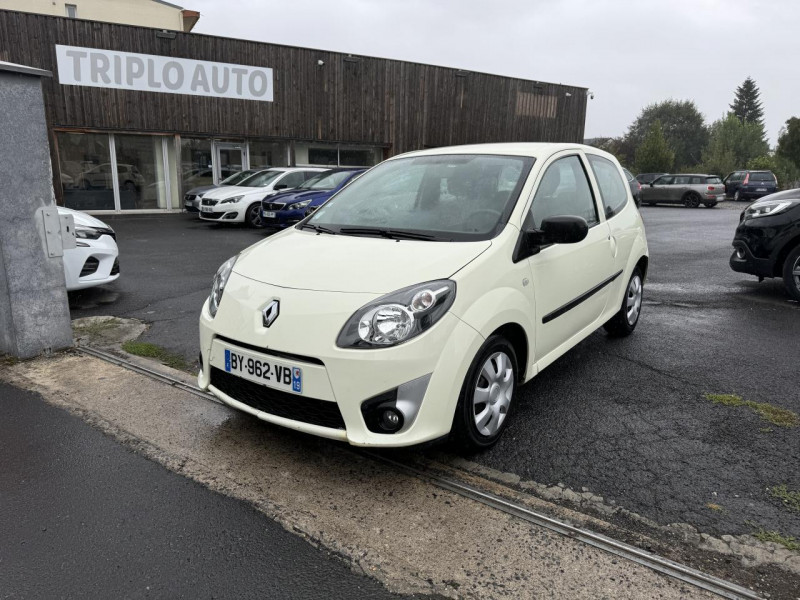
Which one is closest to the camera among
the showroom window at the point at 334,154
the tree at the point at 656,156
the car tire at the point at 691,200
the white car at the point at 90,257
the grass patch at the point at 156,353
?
the grass patch at the point at 156,353

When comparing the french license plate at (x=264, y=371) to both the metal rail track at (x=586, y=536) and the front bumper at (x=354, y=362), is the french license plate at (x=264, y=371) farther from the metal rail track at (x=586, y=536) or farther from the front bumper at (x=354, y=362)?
the metal rail track at (x=586, y=536)

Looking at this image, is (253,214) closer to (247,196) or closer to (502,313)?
(247,196)

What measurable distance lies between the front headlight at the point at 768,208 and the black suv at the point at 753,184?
25.1 metres

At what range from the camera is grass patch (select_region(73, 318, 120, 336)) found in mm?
5445

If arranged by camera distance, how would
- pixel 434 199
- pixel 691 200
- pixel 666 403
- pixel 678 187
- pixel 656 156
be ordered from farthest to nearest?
pixel 656 156 → pixel 678 187 → pixel 691 200 → pixel 666 403 → pixel 434 199

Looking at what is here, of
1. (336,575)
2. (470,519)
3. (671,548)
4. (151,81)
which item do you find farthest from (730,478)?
(151,81)

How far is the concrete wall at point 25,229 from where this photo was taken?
14.1ft

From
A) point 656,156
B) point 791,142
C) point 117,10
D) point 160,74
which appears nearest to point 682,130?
point 791,142

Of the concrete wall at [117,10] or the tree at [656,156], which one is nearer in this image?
the concrete wall at [117,10]

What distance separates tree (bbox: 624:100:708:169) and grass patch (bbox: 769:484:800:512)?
7261cm

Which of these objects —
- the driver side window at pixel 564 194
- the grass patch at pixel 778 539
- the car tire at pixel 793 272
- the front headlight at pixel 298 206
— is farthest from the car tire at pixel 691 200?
the grass patch at pixel 778 539

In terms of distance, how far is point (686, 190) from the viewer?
26125 millimetres

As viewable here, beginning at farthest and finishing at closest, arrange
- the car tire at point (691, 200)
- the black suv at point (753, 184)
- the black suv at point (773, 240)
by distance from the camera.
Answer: the black suv at point (753, 184) → the car tire at point (691, 200) → the black suv at point (773, 240)

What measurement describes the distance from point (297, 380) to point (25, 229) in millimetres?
2975
